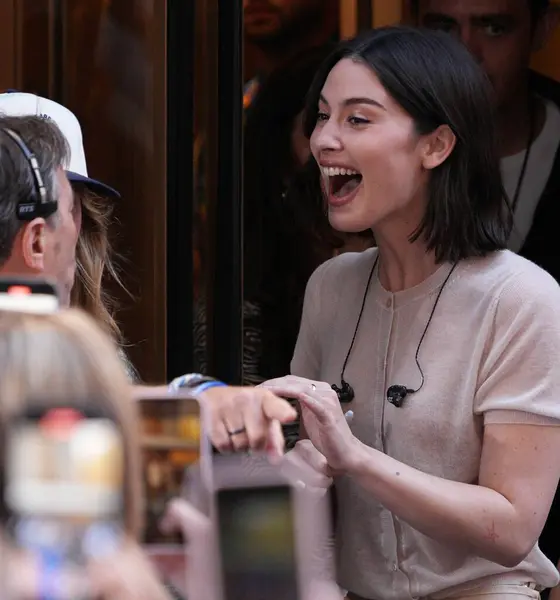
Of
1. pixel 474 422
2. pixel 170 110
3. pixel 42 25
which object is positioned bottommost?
pixel 474 422

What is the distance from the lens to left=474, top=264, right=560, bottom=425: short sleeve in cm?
222

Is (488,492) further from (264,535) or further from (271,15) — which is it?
(271,15)

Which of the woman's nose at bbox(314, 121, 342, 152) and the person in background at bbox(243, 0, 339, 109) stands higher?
the person in background at bbox(243, 0, 339, 109)

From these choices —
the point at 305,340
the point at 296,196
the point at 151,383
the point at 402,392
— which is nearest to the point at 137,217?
the point at 151,383

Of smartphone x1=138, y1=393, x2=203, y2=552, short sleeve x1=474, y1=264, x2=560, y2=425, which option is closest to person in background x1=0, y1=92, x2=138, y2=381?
short sleeve x1=474, y1=264, x2=560, y2=425

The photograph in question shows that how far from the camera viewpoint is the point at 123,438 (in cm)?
A: 106

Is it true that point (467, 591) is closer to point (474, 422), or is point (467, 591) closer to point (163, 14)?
point (474, 422)

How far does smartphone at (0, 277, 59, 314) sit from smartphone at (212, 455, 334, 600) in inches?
9.9

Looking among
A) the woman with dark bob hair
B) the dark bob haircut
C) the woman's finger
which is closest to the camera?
the woman's finger

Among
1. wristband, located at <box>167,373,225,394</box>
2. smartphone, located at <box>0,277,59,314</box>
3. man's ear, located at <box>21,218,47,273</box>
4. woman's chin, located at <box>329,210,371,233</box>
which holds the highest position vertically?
smartphone, located at <box>0,277,59,314</box>

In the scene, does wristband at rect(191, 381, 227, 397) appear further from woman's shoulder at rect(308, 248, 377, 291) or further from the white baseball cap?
woman's shoulder at rect(308, 248, 377, 291)

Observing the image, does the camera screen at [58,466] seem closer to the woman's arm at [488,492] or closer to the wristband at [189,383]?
the wristband at [189,383]

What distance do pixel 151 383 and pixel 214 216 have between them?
20.1 inches

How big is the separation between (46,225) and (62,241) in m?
0.06
